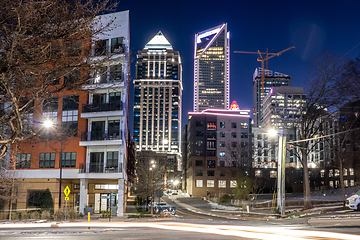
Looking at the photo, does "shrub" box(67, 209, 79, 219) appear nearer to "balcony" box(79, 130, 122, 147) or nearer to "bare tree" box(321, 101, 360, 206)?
"balcony" box(79, 130, 122, 147)

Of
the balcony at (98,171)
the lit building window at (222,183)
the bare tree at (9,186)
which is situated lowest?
the lit building window at (222,183)

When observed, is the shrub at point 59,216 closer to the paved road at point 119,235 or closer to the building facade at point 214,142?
the paved road at point 119,235

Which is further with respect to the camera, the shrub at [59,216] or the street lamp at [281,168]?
the shrub at [59,216]

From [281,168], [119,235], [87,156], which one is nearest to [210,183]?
[87,156]

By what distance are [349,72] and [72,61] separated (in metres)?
A: 30.6

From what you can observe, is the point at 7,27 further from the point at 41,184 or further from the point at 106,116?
the point at 41,184

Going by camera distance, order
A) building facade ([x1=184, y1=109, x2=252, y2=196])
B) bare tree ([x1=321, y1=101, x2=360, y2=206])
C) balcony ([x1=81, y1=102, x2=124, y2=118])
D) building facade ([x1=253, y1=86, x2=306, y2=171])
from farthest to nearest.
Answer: building facade ([x1=184, y1=109, x2=252, y2=196]), balcony ([x1=81, y1=102, x2=124, y2=118]), building facade ([x1=253, y1=86, x2=306, y2=171]), bare tree ([x1=321, y1=101, x2=360, y2=206])

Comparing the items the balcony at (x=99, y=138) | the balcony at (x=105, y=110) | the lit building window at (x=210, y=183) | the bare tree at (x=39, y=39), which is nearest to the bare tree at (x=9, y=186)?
the balcony at (x=99, y=138)

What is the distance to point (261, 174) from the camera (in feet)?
289

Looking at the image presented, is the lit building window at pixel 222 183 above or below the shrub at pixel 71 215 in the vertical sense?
below

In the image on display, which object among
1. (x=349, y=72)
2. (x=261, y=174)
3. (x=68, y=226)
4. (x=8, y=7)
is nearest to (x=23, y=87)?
(x=8, y=7)

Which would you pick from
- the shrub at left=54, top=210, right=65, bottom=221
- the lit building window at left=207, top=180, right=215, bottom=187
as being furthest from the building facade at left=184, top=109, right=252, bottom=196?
the shrub at left=54, top=210, right=65, bottom=221

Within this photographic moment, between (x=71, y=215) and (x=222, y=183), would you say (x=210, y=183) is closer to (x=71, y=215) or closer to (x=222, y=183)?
(x=222, y=183)

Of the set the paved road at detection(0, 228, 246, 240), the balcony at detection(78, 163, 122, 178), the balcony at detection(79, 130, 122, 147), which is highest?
the balcony at detection(79, 130, 122, 147)
